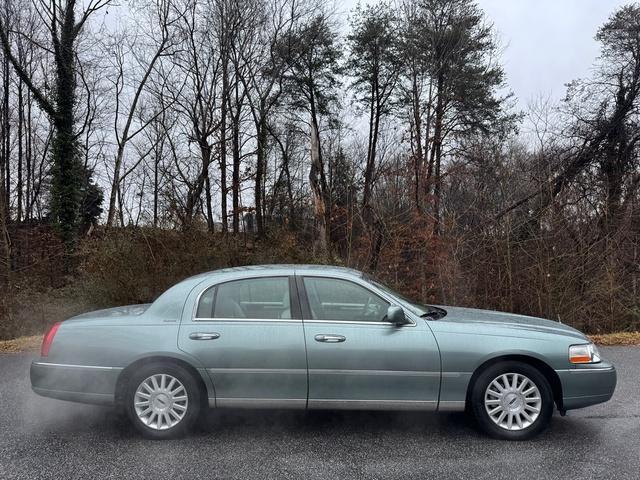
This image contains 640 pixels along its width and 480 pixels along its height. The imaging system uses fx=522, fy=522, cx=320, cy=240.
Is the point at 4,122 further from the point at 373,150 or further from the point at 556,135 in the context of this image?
the point at 556,135

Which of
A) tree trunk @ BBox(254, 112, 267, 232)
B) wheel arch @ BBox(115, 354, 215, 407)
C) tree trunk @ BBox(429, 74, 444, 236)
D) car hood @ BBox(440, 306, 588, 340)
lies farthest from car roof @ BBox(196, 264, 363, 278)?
tree trunk @ BBox(254, 112, 267, 232)

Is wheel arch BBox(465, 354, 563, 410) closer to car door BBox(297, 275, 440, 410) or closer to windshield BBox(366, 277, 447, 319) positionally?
car door BBox(297, 275, 440, 410)

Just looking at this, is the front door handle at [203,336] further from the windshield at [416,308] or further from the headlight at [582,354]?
the headlight at [582,354]

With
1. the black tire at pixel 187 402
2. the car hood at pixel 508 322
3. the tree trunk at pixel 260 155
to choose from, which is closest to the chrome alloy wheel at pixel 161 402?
the black tire at pixel 187 402

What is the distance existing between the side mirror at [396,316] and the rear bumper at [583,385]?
4.36ft

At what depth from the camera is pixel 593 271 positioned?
10672mm

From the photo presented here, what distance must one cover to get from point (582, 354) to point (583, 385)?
0.25 meters

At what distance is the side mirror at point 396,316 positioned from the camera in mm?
4297

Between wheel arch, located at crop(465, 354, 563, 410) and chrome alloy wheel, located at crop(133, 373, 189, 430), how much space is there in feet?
7.75

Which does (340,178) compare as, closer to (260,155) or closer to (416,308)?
(260,155)

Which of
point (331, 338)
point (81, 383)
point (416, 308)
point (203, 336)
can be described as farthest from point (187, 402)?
point (416, 308)

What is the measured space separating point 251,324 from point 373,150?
74.5 feet

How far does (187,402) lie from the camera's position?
4.31m

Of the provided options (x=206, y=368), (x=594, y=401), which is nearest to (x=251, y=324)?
(x=206, y=368)
